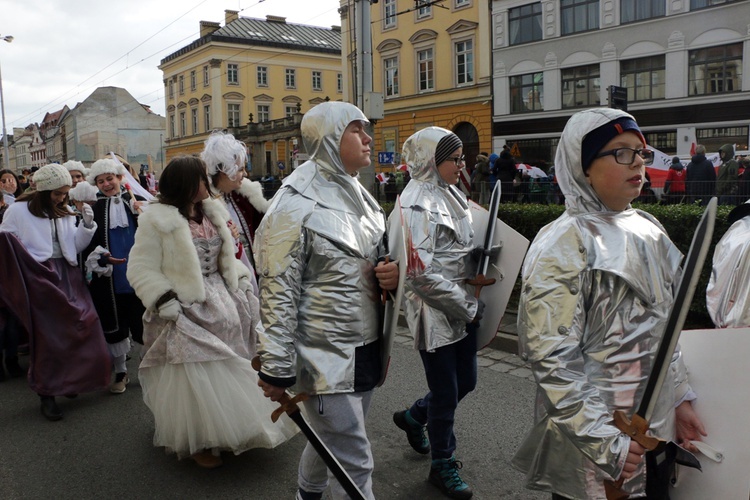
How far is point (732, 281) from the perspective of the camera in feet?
7.60

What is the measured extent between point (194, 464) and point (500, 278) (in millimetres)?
2199

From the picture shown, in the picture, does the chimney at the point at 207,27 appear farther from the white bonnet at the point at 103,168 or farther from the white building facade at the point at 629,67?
the white bonnet at the point at 103,168

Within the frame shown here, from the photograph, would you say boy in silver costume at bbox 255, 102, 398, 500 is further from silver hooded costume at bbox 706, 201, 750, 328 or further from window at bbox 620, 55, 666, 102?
window at bbox 620, 55, 666, 102

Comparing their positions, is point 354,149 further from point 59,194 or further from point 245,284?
point 59,194

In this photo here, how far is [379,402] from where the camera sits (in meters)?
4.84

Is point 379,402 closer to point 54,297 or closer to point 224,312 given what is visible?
point 224,312

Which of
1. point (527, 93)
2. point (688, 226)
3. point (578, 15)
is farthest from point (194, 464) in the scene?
point (527, 93)

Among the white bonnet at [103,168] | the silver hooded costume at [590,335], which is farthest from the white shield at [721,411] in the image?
the white bonnet at [103,168]

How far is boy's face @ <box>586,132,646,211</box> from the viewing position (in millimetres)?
1983

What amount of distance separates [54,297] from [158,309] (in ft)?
5.57

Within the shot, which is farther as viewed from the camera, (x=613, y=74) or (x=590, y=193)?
(x=613, y=74)

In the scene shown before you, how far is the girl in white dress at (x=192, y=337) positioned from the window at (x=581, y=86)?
2526 cm

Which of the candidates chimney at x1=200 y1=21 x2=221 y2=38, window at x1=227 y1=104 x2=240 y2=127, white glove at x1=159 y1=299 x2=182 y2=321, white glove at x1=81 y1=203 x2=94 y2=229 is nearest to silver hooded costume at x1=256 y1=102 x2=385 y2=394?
white glove at x1=159 y1=299 x2=182 y2=321

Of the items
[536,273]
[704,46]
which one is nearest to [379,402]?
[536,273]
